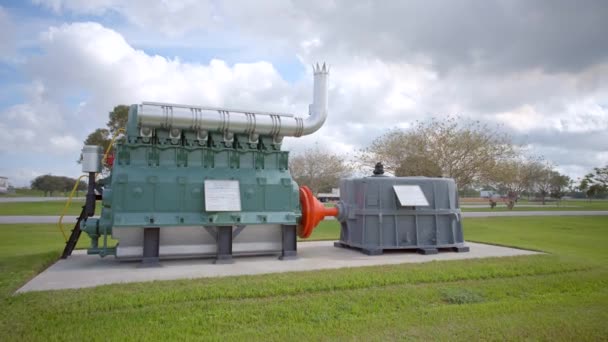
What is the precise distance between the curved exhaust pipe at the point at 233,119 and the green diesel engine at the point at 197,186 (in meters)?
0.02

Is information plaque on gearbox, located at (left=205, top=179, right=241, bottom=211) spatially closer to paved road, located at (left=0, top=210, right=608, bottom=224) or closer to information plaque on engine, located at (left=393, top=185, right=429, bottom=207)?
information plaque on engine, located at (left=393, top=185, right=429, bottom=207)

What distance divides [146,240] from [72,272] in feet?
4.71

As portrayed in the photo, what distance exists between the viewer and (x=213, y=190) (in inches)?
359

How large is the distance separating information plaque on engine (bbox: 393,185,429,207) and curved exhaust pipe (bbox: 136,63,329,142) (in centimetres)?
269

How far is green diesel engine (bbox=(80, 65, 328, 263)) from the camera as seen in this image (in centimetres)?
887

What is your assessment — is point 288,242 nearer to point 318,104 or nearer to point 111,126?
point 318,104

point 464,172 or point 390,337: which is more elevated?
point 464,172

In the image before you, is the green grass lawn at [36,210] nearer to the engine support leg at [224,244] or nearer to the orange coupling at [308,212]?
the engine support leg at [224,244]

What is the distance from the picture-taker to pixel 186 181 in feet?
29.9

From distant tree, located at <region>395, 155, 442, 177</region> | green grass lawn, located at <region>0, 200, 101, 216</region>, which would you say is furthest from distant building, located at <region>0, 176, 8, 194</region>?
distant tree, located at <region>395, 155, 442, 177</region>

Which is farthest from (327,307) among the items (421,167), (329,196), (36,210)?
(329,196)

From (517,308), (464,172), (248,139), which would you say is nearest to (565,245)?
(517,308)

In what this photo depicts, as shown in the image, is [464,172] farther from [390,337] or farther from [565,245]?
[390,337]

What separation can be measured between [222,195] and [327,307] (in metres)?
3.87
